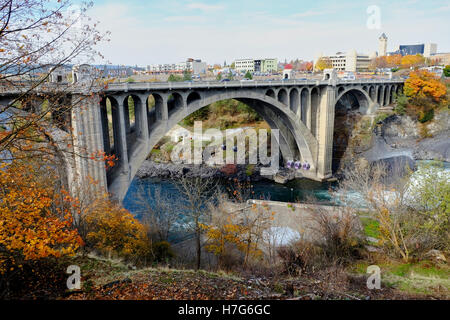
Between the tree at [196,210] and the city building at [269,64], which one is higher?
the city building at [269,64]

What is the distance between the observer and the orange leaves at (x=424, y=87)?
146 ft

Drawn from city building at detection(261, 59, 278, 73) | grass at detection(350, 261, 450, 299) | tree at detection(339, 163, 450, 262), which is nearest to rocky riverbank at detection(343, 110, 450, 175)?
tree at detection(339, 163, 450, 262)

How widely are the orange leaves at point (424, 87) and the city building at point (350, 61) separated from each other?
151 ft

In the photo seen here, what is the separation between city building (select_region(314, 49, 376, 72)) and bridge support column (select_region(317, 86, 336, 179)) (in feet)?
206

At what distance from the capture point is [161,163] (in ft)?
136

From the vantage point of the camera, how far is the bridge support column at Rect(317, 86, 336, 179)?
3456 cm

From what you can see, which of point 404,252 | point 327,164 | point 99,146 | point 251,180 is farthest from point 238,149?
point 404,252

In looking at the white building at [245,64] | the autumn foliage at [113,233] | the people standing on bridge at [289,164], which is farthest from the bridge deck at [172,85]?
the white building at [245,64]

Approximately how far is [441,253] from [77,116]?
55.4ft

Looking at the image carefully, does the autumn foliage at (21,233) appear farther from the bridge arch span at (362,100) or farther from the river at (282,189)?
the bridge arch span at (362,100)

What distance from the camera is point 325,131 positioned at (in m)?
35.1

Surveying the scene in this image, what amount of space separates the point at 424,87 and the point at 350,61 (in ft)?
176

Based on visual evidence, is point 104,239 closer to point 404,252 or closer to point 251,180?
point 404,252

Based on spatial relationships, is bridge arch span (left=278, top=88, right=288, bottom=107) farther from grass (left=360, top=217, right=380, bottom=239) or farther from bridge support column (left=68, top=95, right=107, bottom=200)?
bridge support column (left=68, top=95, right=107, bottom=200)
